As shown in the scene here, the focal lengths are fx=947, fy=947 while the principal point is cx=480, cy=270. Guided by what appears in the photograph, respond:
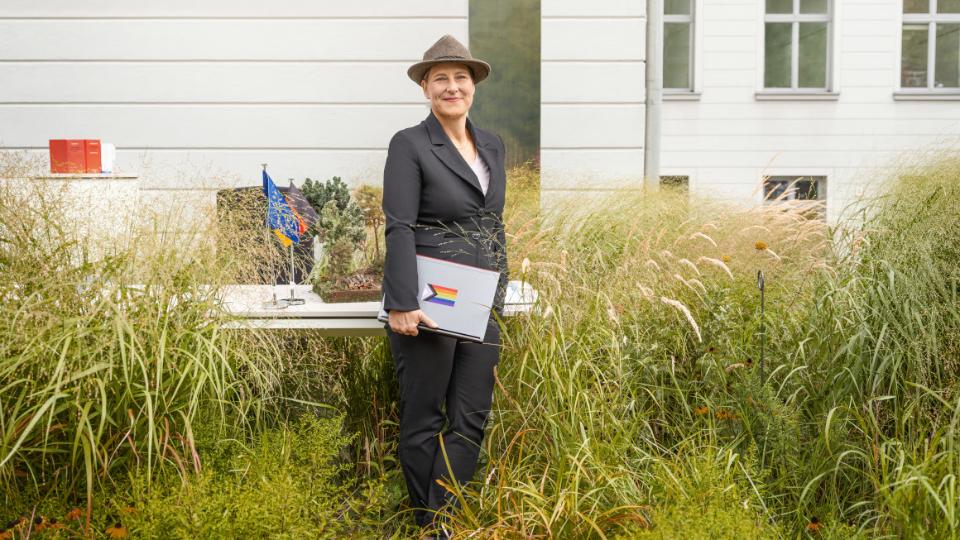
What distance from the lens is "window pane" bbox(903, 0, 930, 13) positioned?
12805 mm

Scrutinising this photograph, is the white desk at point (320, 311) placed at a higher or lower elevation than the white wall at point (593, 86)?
lower

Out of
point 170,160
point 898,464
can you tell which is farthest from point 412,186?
point 170,160

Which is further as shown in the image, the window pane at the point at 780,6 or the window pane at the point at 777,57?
the window pane at the point at 780,6

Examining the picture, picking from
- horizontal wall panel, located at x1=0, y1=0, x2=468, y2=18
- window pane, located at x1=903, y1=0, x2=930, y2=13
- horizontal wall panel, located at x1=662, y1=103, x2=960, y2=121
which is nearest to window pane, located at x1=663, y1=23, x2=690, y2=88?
horizontal wall panel, located at x1=662, y1=103, x2=960, y2=121

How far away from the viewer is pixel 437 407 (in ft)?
10.4

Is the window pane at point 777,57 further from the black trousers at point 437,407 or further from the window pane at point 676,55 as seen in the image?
the black trousers at point 437,407

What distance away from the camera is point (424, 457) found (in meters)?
3.18

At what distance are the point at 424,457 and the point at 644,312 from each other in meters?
1.00

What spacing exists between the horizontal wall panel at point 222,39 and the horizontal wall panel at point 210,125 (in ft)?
1.14

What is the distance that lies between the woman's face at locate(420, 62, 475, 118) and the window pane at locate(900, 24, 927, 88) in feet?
35.7

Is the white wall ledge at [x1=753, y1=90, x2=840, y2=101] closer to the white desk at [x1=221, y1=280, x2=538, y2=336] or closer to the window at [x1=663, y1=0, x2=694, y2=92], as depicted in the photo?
the window at [x1=663, y1=0, x2=694, y2=92]

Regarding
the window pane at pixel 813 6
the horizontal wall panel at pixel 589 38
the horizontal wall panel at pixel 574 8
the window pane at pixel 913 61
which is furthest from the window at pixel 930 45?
the horizontal wall panel at pixel 574 8

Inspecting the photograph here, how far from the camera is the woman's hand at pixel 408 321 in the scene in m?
3.05

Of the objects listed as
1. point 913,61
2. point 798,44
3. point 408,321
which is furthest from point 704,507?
point 913,61
